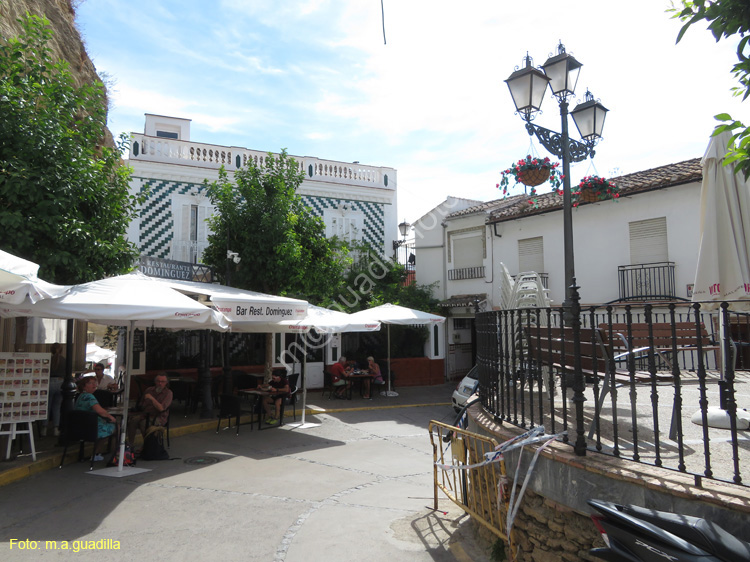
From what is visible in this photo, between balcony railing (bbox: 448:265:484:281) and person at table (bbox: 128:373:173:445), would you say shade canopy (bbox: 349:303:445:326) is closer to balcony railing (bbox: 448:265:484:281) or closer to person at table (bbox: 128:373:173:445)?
balcony railing (bbox: 448:265:484:281)

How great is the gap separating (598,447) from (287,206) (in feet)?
36.1

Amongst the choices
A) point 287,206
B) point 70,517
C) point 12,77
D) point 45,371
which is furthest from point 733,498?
point 287,206

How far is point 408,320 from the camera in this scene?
15.0 metres

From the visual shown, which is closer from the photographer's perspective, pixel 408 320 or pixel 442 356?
pixel 408 320

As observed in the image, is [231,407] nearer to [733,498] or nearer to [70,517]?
[70,517]

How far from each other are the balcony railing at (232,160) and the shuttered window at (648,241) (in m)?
9.04

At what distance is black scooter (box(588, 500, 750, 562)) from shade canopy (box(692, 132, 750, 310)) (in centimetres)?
263

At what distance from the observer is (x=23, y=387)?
24.7 ft

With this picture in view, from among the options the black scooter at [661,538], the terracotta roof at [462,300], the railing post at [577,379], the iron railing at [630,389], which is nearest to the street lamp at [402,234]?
the terracotta roof at [462,300]

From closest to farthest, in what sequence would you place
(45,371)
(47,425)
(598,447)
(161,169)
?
(598,447), (45,371), (47,425), (161,169)

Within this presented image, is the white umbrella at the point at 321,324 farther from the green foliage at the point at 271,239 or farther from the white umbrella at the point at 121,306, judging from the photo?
the white umbrella at the point at 121,306

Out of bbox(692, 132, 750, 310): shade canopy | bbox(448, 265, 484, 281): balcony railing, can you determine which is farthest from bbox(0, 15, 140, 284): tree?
bbox(448, 265, 484, 281): balcony railing

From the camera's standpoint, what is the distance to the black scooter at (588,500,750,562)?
8.40 ft

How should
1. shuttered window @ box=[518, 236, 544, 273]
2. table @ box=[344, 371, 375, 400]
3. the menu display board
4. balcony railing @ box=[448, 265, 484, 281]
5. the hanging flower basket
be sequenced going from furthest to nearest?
balcony railing @ box=[448, 265, 484, 281]
shuttered window @ box=[518, 236, 544, 273]
table @ box=[344, 371, 375, 400]
the hanging flower basket
the menu display board
